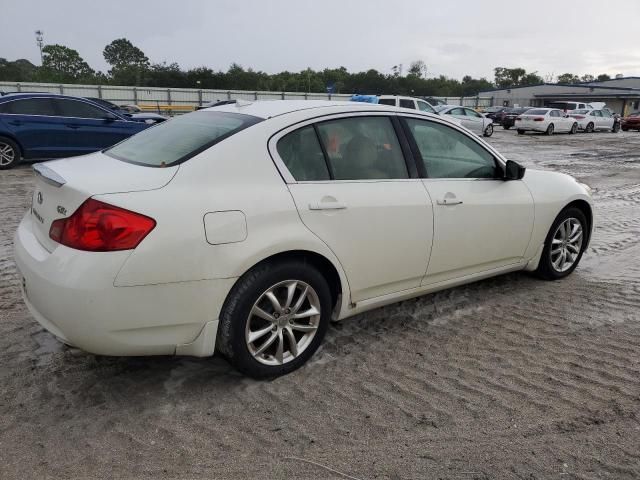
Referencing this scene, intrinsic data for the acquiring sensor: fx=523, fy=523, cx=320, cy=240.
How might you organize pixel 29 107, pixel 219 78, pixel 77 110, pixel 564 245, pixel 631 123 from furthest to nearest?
1. pixel 219 78
2. pixel 631 123
3. pixel 77 110
4. pixel 29 107
5. pixel 564 245

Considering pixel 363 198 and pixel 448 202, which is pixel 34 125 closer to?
pixel 363 198

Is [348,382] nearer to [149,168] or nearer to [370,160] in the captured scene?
[370,160]

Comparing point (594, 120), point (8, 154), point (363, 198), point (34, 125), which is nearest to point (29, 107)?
point (34, 125)

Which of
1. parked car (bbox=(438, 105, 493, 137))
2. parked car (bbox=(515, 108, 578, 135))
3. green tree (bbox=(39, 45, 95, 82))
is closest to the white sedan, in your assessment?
parked car (bbox=(438, 105, 493, 137))

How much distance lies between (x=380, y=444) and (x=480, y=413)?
63 cm

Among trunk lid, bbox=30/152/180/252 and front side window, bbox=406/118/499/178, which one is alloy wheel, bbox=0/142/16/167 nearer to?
trunk lid, bbox=30/152/180/252

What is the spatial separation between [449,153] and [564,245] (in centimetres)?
173

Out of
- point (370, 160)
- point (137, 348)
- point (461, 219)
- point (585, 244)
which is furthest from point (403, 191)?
point (585, 244)

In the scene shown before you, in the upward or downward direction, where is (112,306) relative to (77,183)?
downward

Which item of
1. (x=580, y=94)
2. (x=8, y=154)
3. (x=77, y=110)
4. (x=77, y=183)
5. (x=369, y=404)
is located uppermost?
(x=580, y=94)

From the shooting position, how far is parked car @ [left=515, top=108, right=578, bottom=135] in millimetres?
28016

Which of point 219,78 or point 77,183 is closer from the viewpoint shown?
point 77,183

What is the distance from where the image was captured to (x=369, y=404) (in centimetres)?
292

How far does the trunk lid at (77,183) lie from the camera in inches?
104
